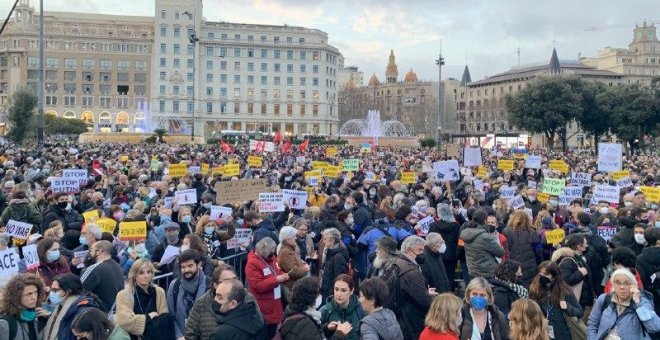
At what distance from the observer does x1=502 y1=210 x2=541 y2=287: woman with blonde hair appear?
9953mm

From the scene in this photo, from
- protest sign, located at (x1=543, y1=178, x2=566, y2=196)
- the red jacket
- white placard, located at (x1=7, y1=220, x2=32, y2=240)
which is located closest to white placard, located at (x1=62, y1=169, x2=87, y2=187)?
white placard, located at (x1=7, y1=220, x2=32, y2=240)

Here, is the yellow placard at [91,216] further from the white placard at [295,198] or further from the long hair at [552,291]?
the long hair at [552,291]

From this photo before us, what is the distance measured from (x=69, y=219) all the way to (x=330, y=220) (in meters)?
4.19

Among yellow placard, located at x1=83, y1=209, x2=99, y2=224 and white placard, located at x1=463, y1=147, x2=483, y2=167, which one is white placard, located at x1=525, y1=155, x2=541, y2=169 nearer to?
white placard, located at x1=463, y1=147, x2=483, y2=167

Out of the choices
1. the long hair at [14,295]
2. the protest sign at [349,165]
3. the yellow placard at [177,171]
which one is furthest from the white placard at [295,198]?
the protest sign at [349,165]

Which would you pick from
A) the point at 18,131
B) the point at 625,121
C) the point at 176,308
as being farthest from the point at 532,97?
the point at 176,308

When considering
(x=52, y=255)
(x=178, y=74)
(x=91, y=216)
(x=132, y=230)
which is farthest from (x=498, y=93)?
(x=52, y=255)

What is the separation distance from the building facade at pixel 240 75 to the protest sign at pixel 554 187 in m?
95.5

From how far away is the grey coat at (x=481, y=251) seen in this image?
8.91 meters

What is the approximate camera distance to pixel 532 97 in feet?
205

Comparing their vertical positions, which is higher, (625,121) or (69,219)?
(625,121)

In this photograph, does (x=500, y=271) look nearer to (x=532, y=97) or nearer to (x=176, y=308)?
(x=176, y=308)

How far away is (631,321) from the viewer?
629 cm

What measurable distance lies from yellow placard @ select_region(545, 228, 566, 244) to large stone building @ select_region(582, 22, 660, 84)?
119m
